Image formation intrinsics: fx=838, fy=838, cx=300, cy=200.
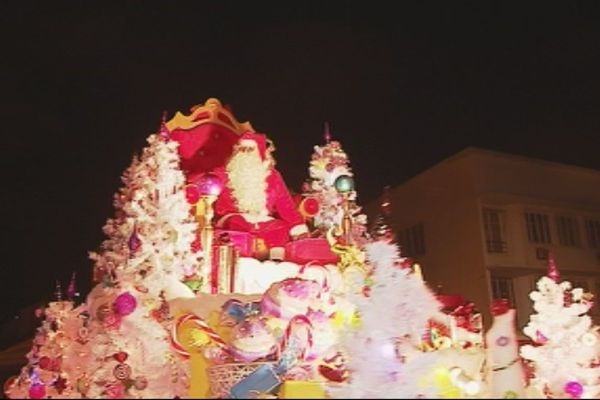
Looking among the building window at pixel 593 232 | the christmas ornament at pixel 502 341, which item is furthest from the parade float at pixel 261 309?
the building window at pixel 593 232

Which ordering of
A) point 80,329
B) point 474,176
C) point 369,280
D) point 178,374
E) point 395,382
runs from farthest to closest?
point 474,176
point 80,329
point 178,374
point 369,280
point 395,382

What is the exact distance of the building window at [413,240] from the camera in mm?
18859

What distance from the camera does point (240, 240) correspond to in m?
9.33

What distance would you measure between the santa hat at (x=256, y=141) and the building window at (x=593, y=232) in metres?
10.9

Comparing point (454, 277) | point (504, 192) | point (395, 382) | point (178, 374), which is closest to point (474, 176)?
point (504, 192)

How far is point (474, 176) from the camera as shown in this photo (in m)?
17.3

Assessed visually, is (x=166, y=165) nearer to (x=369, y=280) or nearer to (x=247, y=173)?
(x=247, y=173)

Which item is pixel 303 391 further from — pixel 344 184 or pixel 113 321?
pixel 344 184

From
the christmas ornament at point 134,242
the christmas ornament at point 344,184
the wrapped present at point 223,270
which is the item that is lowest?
the wrapped present at point 223,270

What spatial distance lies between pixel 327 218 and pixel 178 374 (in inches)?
128

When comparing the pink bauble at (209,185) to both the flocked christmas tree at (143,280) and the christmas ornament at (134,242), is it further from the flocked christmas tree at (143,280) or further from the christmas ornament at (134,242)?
the christmas ornament at (134,242)

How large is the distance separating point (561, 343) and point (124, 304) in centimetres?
407

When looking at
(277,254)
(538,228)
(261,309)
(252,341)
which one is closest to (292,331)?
(252,341)

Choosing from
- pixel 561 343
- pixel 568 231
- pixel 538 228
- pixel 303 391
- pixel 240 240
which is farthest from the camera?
pixel 568 231
